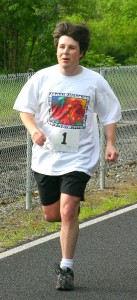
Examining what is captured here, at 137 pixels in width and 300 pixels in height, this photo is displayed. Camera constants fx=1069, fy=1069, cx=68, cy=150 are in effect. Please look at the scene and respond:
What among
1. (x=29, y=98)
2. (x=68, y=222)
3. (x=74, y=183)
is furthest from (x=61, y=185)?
(x=29, y=98)

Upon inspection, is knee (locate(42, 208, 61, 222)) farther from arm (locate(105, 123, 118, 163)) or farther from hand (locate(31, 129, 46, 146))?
hand (locate(31, 129, 46, 146))

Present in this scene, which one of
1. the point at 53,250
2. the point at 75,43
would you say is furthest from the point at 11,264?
the point at 75,43

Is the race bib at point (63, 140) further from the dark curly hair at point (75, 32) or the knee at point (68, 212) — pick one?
the dark curly hair at point (75, 32)

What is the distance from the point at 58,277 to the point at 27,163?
140 inches

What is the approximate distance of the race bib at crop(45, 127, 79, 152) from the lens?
7316mm

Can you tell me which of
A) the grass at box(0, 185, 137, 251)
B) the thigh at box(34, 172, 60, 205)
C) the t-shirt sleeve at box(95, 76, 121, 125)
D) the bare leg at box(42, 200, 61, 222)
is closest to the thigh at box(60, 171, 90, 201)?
the thigh at box(34, 172, 60, 205)

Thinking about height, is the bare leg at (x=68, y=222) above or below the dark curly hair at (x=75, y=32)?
below

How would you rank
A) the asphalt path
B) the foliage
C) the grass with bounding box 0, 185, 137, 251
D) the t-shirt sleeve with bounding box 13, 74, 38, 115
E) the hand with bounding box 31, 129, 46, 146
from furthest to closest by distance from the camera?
the foliage → the grass with bounding box 0, 185, 137, 251 → the t-shirt sleeve with bounding box 13, 74, 38, 115 → the asphalt path → the hand with bounding box 31, 129, 46, 146

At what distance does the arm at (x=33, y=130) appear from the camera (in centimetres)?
712

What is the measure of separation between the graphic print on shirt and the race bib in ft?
0.12

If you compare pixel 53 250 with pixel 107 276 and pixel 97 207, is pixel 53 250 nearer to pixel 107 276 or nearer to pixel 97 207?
pixel 107 276

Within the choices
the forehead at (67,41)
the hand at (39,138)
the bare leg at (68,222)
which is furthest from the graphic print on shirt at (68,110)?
the bare leg at (68,222)

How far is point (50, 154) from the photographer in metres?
7.46

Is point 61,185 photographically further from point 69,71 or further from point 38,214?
point 38,214
